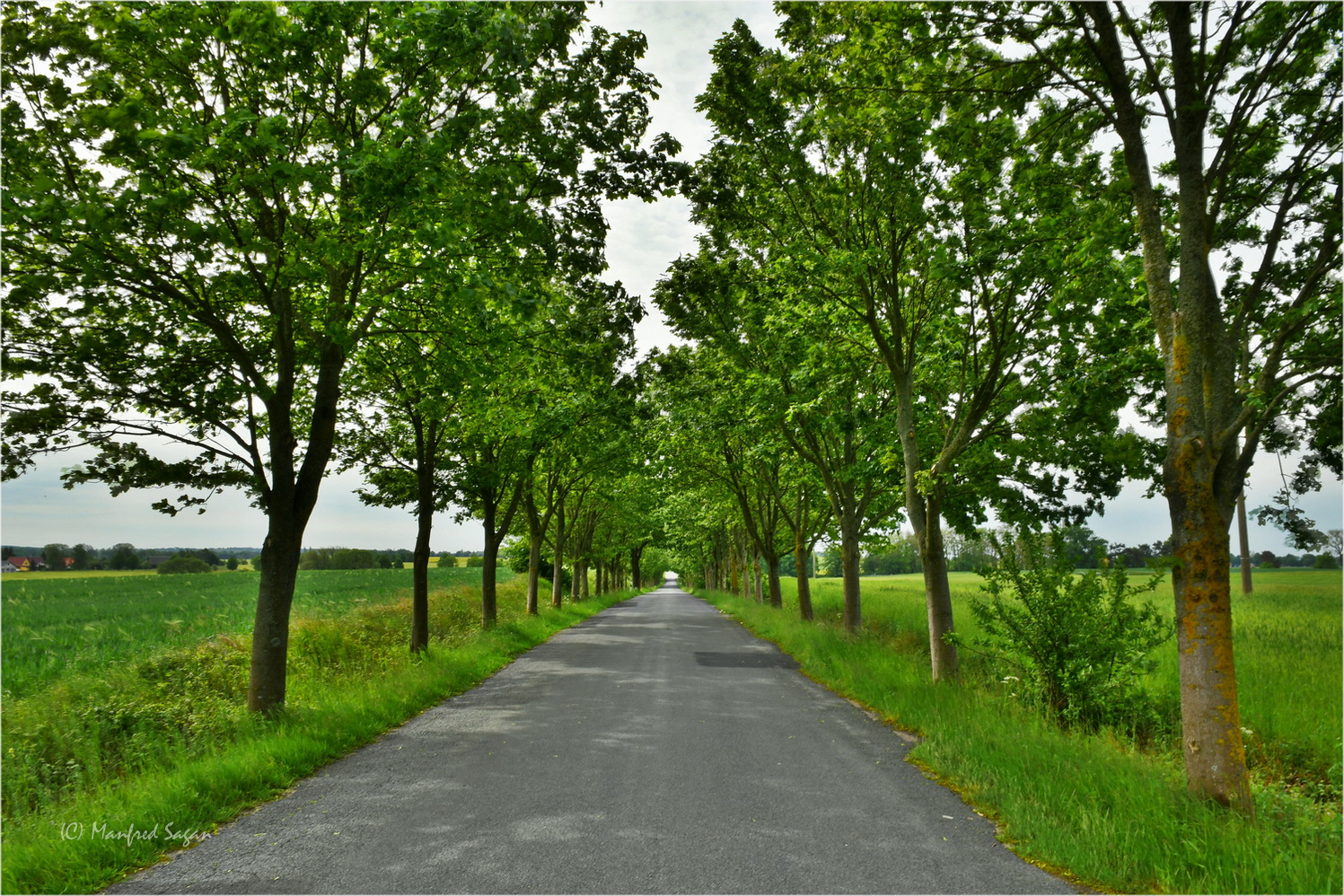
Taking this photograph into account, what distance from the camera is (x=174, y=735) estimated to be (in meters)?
7.19

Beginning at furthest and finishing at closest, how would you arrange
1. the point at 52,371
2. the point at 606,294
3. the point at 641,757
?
the point at 606,294
the point at 52,371
the point at 641,757

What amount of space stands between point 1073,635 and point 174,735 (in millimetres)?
10098

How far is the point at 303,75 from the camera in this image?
22.8 ft

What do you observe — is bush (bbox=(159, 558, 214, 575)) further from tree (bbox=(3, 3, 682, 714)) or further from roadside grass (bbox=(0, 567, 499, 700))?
tree (bbox=(3, 3, 682, 714))

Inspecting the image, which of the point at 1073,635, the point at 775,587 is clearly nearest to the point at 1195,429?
the point at 1073,635

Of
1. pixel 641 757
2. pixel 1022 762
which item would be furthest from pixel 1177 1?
pixel 641 757

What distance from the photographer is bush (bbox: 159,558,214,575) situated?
150 ft

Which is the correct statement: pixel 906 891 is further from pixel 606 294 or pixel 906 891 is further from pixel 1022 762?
pixel 606 294

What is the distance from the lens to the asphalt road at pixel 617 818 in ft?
13.2

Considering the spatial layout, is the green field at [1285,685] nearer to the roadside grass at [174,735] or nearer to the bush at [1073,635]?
the bush at [1073,635]

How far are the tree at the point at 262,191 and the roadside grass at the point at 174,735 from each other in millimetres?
1083

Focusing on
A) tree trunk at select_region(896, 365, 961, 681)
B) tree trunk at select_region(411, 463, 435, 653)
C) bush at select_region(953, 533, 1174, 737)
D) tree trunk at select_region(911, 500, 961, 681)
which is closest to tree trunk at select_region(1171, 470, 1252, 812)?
bush at select_region(953, 533, 1174, 737)

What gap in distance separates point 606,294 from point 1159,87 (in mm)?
7679

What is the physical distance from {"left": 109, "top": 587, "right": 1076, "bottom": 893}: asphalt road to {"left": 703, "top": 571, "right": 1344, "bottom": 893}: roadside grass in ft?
1.03
